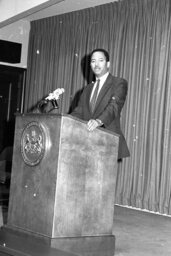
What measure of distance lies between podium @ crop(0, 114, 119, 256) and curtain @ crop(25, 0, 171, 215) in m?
2.61

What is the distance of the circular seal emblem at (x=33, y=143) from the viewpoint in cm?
289

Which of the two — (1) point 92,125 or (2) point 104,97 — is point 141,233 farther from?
(1) point 92,125

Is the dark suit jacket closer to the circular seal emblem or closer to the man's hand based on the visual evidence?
the man's hand

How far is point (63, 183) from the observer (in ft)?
9.25

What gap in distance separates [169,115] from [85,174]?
9.26ft

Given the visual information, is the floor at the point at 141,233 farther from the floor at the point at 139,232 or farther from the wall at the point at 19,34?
the wall at the point at 19,34

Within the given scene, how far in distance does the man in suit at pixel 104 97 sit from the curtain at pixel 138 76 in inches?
90.8

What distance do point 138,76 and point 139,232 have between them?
2468 millimetres

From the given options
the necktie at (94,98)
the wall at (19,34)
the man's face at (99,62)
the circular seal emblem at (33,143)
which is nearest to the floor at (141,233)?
the circular seal emblem at (33,143)

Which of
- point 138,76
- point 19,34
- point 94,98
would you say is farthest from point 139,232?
→ point 19,34

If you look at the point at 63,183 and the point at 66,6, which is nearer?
the point at 63,183

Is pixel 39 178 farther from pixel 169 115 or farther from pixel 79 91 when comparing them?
pixel 79 91

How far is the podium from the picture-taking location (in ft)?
9.20

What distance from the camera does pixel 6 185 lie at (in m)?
6.61
